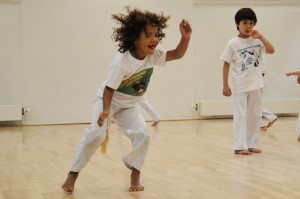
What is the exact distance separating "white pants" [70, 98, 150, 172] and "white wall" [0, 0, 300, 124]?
632 centimetres

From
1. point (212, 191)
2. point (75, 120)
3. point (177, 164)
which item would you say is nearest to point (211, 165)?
point (177, 164)

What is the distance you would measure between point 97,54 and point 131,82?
6549mm

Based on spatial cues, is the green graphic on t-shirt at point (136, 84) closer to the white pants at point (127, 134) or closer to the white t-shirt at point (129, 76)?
the white t-shirt at point (129, 76)

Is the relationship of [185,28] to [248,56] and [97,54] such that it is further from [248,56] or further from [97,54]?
[97,54]

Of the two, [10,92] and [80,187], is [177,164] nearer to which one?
[80,187]

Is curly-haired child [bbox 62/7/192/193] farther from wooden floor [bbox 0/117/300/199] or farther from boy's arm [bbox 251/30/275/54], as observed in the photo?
boy's arm [bbox 251/30/275/54]

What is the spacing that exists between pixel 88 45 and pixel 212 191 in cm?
688

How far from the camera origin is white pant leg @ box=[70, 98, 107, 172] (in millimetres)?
3318

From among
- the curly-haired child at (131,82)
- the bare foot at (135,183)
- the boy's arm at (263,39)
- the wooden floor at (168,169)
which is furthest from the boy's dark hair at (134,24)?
the boy's arm at (263,39)

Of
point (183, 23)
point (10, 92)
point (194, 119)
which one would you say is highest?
point (183, 23)

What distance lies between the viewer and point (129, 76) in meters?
3.29

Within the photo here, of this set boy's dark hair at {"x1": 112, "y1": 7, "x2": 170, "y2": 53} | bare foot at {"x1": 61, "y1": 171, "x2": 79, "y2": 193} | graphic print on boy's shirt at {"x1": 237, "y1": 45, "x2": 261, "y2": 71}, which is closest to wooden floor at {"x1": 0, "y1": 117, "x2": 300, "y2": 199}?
bare foot at {"x1": 61, "y1": 171, "x2": 79, "y2": 193}

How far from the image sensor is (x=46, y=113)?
31.4 feet

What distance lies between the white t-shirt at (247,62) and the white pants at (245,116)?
0.09 m
